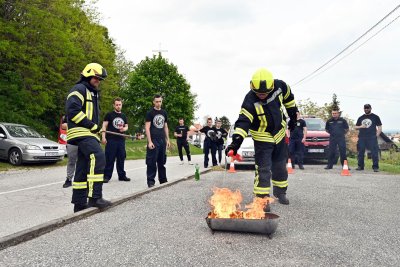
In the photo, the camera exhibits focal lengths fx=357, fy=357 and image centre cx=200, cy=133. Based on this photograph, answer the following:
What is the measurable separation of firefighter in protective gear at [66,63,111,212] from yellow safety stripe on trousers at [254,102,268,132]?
223cm

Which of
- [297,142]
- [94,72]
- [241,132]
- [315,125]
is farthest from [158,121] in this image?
[315,125]

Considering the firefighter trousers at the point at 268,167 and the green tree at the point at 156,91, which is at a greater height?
the green tree at the point at 156,91

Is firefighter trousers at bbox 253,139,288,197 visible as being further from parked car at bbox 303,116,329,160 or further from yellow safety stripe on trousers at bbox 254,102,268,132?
parked car at bbox 303,116,329,160

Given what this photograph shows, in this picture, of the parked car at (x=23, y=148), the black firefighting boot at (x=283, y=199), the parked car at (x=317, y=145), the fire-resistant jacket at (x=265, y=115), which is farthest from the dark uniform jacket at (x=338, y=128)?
the parked car at (x=23, y=148)

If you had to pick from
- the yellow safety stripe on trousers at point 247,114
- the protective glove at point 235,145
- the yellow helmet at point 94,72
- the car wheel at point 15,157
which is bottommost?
the car wheel at point 15,157

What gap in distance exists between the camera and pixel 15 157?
12.9 m

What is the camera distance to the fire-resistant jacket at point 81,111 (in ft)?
15.9

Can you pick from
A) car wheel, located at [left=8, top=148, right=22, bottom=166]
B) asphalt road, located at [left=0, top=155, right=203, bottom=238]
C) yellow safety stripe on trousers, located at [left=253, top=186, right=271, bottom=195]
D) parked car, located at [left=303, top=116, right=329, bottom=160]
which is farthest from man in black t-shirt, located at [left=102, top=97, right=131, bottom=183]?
parked car, located at [left=303, top=116, right=329, bottom=160]

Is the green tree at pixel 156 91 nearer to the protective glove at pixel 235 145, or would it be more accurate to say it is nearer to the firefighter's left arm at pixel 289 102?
the firefighter's left arm at pixel 289 102

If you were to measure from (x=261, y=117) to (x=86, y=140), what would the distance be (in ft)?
8.19

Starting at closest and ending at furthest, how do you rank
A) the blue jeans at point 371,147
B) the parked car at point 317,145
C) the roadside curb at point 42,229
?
1. the roadside curb at point 42,229
2. the blue jeans at point 371,147
3. the parked car at point 317,145

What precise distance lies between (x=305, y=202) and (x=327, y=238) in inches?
80.5

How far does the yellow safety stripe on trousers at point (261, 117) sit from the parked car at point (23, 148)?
33.1 feet

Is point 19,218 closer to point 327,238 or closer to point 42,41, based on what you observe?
point 327,238
